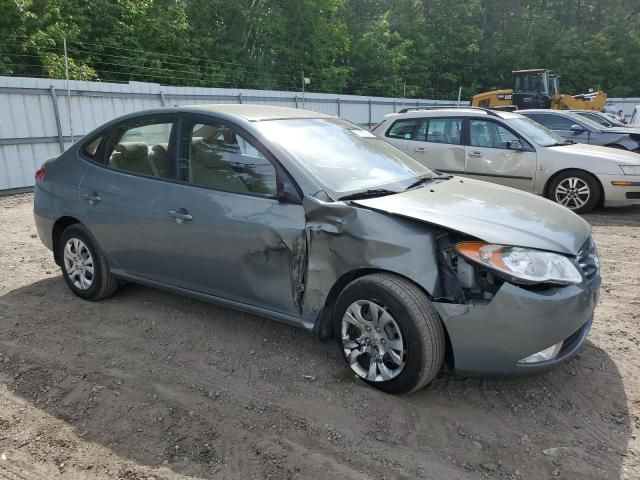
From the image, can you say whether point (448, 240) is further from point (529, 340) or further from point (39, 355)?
point (39, 355)

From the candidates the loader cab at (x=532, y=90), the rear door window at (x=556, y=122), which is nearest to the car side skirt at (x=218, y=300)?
the rear door window at (x=556, y=122)

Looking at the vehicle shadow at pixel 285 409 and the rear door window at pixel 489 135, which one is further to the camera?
the rear door window at pixel 489 135

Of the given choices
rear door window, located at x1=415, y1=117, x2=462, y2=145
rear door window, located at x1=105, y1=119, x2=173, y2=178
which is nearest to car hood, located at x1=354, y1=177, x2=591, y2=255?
rear door window, located at x1=105, y1=119, x2=173, y2=178

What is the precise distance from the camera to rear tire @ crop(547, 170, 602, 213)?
26.5 ft

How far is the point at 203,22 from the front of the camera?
1069 inches

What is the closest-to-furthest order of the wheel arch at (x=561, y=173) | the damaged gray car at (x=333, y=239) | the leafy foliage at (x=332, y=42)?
the damaged gray car at (x=333, y=239) → the wheel arch at (x=561, y=173) → the leafy foliage at (x=332, y=42)

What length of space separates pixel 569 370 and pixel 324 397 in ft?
5.16

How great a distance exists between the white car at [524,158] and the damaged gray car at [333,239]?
15.3 ft

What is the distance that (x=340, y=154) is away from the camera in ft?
12.3

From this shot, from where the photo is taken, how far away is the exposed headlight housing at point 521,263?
9.16 ft

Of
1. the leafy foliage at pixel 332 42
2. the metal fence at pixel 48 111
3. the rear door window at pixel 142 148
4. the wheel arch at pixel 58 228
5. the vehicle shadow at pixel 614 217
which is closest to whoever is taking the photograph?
the rear door window at pixel 142 148

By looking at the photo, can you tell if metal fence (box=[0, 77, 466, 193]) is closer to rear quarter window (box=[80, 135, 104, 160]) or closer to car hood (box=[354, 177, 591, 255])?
rear quarter window (box=[80, 135, 104, 160])

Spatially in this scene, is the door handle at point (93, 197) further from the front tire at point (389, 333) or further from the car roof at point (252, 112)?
the front tire at point (389, 333)

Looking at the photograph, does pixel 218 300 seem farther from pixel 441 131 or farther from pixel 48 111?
pixel 48 111
